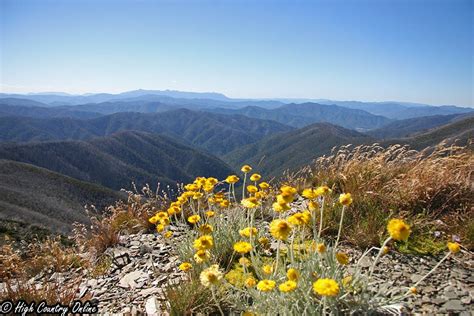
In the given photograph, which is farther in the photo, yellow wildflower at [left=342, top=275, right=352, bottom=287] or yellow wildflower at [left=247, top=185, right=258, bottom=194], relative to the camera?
yellow wildflower at [left=247, top=185, right=258, bottom=194]

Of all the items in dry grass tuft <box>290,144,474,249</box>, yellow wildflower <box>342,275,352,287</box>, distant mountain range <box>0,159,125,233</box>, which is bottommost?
distant mountain range <box>0,159,125,233</box>

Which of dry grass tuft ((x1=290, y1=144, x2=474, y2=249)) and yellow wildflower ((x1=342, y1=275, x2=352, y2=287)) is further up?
dry grass tuft ((x1=290, y1=144, x2=474, y2=249))

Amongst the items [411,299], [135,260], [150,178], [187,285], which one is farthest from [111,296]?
[150,178]

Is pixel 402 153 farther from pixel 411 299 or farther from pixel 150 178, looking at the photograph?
pixel 150 178

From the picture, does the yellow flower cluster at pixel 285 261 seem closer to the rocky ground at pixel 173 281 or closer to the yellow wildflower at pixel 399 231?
the yellow wildflower at pixel 399 231

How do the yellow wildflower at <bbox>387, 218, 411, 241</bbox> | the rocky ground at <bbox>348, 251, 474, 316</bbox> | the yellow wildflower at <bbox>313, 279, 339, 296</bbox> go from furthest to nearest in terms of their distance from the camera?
1. the rocky ground at <bbox>348, 251, 474, 316</bbox>
2. the yellow wildflower at <bbox>387, 218, 411, 241</bbox>
3. the yellow wildflower at <bbox>313, 279, 339, 296</bbox>

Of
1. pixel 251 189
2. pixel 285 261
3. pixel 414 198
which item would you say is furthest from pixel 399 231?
pixel 414 198

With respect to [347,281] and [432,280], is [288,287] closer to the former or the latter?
[347,281]

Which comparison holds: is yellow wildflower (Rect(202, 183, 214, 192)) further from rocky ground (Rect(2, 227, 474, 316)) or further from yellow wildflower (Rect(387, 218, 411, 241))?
yellow wildflower (Rect(387, 218, 411, 241))

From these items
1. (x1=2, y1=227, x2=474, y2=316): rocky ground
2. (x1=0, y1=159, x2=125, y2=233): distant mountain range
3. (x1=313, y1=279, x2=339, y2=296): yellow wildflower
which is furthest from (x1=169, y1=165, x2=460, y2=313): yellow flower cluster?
(x1=0, y1=159, x2=125, y2=233): distant mountain range
